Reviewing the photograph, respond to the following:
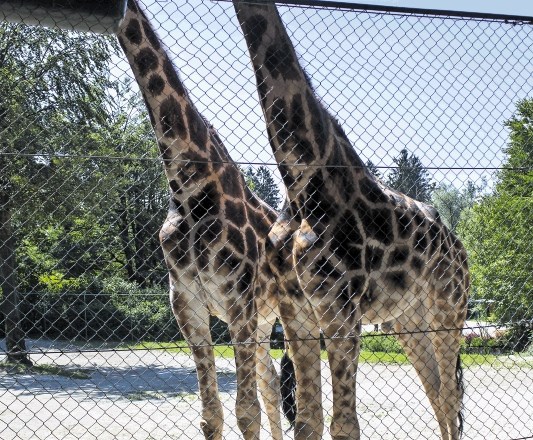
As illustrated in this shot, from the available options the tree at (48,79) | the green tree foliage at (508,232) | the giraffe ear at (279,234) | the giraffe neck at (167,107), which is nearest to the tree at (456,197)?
the green tree foliage at (508,232)

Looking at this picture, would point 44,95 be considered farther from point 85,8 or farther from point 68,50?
point 85,8

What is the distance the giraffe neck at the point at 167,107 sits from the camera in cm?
467

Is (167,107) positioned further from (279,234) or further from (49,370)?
(49,370)

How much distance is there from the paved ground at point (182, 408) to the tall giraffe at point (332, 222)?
681 mm

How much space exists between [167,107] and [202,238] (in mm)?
816

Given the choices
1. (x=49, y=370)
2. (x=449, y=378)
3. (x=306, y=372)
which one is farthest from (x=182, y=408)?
(x=49, y=370)

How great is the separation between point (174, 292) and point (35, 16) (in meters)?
2.09

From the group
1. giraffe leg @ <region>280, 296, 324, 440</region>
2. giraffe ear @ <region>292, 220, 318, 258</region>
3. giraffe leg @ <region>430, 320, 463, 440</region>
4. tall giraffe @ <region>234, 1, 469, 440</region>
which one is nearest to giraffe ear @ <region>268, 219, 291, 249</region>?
tall giraffe @ <region>234, 1, 469, 440</region>

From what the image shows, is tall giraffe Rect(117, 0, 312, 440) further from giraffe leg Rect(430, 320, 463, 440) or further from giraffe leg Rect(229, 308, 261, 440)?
giraffe leg Rect(430, 320, 463, 440)

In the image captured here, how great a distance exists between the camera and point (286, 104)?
4.43 m

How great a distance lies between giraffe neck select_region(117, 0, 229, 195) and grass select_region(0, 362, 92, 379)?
7889 millimetres

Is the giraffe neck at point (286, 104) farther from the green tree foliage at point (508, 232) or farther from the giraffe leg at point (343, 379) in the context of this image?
the green tree foliage at point (508, 232)

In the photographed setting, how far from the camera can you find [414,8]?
402 centimetres

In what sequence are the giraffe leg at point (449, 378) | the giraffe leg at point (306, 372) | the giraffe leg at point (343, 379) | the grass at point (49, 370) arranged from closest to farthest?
the giraffe leg at point (343, 379) < the giraffe leg at point (306, 372) < the giraffe leg at point (449, 378) < the grass at point (49, 370)
